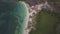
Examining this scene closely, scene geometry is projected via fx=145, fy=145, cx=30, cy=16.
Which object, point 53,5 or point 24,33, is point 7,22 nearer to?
point 24,33

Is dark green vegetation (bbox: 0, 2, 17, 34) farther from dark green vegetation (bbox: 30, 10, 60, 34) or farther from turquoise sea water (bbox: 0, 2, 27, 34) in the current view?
dark green vegetation (bbox: 30, 10, 60, 34)

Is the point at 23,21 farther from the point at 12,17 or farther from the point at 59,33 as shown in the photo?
the point at 59,33

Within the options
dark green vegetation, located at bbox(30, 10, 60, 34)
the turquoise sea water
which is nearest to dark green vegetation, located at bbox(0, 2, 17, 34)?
the turquoise sea water

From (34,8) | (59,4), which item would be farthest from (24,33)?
(59,4)

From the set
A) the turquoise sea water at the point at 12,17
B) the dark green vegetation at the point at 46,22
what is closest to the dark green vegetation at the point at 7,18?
the turquoise sea water at the point at 12,17

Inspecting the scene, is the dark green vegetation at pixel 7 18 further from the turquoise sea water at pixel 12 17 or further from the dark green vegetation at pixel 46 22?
the dark green vegetation at pixel 46 22

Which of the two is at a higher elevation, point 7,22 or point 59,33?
point 7,22
